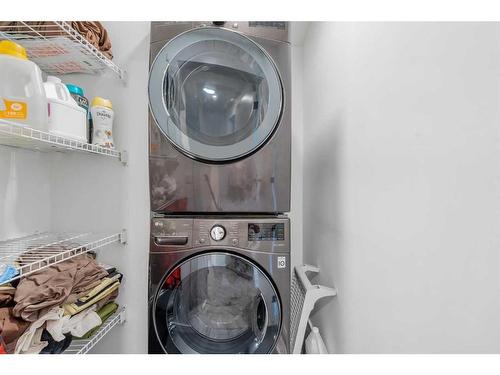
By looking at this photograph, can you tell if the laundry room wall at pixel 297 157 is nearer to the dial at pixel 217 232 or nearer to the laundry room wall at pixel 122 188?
the dial at pixel 217 232

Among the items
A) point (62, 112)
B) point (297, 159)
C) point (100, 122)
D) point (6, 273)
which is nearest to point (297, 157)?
point (297, 159)

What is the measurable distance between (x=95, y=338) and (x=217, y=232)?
893 millimetres

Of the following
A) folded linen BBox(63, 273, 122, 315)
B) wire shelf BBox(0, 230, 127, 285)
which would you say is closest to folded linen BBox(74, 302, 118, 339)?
folded linen BBox(63, 273, 122, 315)

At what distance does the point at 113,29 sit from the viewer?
174 centimetres

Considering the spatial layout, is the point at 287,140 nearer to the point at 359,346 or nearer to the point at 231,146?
the point at 231,146

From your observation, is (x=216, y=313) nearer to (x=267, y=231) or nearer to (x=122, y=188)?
(x=267, y=231)

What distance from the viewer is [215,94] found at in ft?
4.07

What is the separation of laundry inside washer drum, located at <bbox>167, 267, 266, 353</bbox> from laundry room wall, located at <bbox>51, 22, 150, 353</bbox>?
631mm

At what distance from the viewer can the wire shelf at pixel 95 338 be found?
126 centimetres

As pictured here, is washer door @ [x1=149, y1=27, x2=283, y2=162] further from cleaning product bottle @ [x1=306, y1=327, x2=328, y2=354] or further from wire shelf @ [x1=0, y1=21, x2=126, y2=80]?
cleaning product bottle @ [x1=306, y1=327, x2=328, y2=354]

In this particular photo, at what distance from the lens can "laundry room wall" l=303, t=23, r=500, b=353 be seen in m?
0.51

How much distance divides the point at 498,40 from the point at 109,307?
6.31 ft

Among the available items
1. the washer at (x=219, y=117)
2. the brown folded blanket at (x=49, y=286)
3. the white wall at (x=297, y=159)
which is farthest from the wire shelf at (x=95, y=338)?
the white wall at (x=297, y=159)
